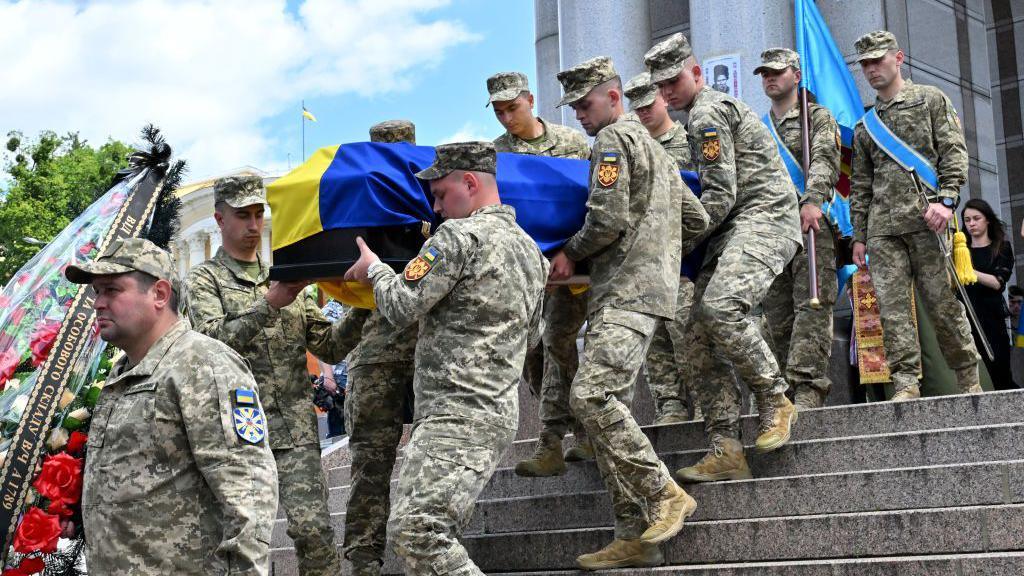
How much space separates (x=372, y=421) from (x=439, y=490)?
5.74ft

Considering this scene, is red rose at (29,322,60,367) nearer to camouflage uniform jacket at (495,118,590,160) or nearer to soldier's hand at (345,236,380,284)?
soldier's hand at (345,236,380,284)

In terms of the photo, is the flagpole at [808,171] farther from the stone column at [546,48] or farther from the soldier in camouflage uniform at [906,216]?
the stone column at [546,48]

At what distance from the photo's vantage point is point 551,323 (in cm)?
761

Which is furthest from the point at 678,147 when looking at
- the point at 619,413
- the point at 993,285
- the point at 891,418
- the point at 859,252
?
the point at 993,285

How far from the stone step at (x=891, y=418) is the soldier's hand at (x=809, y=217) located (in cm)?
143

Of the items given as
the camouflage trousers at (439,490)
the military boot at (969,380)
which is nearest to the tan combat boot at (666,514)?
the camouflage trousers at (439,490)

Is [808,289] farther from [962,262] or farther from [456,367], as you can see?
[456,367]

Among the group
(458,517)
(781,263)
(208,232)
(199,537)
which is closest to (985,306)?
(781,263)

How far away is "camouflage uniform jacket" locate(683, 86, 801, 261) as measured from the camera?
7059mm

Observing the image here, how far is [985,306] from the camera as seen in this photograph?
33.7 ft

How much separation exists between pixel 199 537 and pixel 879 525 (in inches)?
126

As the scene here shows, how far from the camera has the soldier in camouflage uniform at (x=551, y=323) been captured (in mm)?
7500

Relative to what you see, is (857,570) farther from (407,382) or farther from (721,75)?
(721,75)

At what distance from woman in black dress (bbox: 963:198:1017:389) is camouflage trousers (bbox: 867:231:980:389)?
1.98 m
